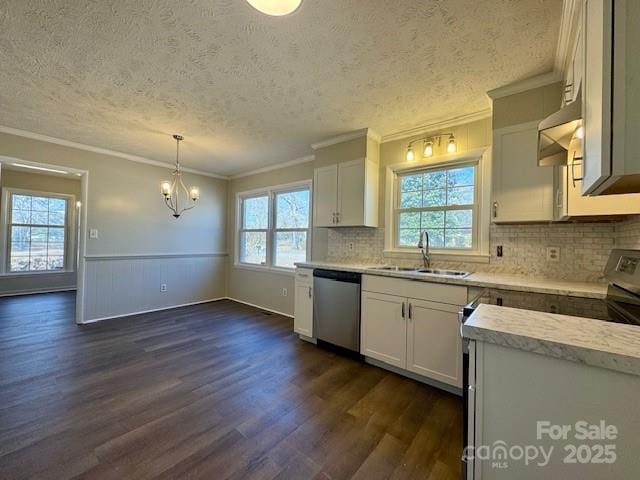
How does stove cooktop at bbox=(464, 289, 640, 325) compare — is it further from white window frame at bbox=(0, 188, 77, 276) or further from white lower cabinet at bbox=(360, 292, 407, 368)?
white window frame at bbox=(0, 188, 77, 276)

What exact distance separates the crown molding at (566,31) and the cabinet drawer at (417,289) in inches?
65.1

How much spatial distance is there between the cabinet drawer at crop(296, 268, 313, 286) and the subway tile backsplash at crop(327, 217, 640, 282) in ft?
4.50

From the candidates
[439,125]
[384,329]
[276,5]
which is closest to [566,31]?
[439,125]

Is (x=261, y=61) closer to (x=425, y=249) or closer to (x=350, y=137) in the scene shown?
(x=350, y=137)

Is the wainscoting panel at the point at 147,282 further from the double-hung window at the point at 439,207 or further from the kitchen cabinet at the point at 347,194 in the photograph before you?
the double-hung window at the point at 439,207

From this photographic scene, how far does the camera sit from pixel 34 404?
1895mm

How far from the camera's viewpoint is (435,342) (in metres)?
2.21

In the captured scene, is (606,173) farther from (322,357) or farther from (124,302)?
(124,302)

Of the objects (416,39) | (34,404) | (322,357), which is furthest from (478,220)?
(34,404)

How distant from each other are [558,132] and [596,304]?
34.3 inches

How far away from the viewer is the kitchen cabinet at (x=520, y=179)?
2.02m

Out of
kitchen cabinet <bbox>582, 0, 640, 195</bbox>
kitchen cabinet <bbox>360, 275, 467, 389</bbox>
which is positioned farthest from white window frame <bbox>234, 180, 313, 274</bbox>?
kitchen cabinet <bbox>582, 0, 640, 195</bbox>

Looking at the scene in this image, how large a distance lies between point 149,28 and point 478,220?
2935 mm

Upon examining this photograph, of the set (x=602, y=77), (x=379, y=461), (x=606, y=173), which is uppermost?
(x=602, y=77)
